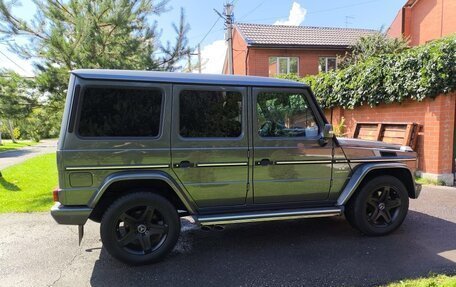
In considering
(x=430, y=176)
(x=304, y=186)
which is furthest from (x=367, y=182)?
(x=430, y=176)

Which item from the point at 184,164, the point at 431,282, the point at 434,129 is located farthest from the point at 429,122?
the point at 184,164

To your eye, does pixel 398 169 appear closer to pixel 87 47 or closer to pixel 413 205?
pixel 413 205

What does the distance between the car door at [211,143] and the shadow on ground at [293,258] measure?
685 mm

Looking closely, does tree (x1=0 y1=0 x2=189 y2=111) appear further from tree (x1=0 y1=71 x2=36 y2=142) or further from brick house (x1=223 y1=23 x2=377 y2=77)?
brick house (x1=223 y1=23 x2=377 y2=77)

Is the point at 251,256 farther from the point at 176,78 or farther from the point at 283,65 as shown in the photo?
the point at 283,65

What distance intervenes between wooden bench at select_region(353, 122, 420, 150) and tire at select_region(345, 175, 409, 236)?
3.73 metres

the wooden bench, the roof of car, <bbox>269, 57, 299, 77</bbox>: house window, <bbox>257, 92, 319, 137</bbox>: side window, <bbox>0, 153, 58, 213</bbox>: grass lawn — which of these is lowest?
<bbox>0, 153, 58, 213</bbox>: grass lawn

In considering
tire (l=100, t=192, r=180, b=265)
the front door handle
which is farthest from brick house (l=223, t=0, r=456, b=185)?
tire (l=100, t=192, r=180, b=265)

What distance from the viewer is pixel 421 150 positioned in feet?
26.2

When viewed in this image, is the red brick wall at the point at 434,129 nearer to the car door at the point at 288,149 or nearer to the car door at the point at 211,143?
the car door at the point at 288,149

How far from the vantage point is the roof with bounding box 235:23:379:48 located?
61.1 feet

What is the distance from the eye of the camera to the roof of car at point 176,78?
11.8 ft

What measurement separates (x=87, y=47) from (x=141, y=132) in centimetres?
514

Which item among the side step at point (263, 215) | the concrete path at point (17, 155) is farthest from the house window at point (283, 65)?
the side step at point (263, 215)
